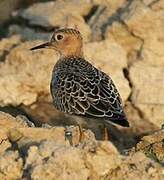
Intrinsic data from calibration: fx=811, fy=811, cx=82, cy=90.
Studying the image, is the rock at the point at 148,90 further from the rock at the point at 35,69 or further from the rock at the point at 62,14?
the rock at the point at 62,14

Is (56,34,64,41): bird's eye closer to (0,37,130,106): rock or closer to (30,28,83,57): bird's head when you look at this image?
(30,28,83,57): bird's head

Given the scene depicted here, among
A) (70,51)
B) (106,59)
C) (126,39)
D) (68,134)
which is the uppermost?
(68,134)

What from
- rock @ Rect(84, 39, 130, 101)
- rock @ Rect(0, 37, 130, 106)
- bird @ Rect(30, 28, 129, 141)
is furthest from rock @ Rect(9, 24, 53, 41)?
bird @ Rect(30, 28, 129, 141)

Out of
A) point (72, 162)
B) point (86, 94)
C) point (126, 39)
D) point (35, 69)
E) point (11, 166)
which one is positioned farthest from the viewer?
point (126, 39)

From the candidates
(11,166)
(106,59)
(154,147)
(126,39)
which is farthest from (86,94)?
(126,39)

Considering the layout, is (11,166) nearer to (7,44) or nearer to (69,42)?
(69,42)

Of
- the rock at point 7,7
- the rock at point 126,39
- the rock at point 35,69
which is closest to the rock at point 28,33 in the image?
the rock at point 35,69

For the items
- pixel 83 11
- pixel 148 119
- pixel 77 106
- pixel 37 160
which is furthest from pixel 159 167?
pixel 83 11
